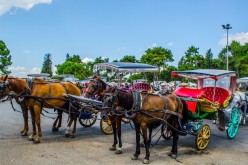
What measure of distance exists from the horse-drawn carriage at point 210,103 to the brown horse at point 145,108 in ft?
3.24

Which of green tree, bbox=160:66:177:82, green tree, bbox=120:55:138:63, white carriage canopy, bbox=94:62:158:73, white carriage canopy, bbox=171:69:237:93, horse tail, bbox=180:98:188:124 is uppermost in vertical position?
green tree, bbox=120:55:138:63

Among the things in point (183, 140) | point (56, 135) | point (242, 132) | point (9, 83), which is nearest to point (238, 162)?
point (183, 140)

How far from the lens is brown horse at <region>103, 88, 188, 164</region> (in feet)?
22.3

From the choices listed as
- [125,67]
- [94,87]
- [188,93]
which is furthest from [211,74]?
[94,87]

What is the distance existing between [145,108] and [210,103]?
2.73 meters

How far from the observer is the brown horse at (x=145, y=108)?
22.3 ft

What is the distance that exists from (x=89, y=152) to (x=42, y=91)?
265 cm

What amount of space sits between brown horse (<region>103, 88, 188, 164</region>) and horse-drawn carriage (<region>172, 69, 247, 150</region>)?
3.24 feet

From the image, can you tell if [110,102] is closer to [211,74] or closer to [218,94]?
[211,74]

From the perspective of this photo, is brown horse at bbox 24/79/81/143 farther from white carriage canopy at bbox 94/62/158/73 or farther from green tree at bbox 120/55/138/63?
green tree at bbox 120/55/138/63

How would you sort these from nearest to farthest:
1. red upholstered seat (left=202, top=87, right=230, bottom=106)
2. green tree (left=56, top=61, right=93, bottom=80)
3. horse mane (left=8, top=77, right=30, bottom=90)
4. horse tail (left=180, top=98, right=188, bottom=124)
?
horse tail (left=180, top=98, right=188, bottom=124) → horse mane (left=8, top=77, right=30, bottom=90) → red upholstered seat (left=202, top=87, right=230, bottom=106) → green tree (left=56, top=61, right=93, bottom=80)

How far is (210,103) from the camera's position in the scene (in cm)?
880

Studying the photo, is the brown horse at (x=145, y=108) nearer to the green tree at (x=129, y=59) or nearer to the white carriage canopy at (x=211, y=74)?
the white carriage canopy at (x=211, y=74)

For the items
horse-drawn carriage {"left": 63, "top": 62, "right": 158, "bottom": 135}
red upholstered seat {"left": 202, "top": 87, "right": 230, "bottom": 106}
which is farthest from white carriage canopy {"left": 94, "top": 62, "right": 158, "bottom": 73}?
red upholstered seat {"left": 202, "top": 87, "right": 230, "bottom": 106}
